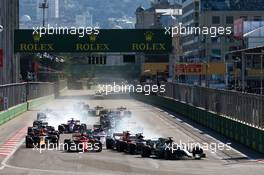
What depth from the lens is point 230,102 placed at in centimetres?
4575

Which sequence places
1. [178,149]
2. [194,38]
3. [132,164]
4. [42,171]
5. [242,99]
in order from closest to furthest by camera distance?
[42,171], [132,164], [178,149], [242,99], [194,38]

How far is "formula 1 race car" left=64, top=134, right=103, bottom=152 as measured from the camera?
118 feet

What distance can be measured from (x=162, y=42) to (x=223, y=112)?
25880 millimetres

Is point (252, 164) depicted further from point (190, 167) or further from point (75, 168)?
point (75, 168)

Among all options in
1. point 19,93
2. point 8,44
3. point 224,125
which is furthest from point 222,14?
point 224,125

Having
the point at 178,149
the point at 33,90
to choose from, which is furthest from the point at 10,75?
the point at 178,149

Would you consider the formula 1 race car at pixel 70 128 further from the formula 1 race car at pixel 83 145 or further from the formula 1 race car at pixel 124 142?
the formula 1 race car at pixel 83 145

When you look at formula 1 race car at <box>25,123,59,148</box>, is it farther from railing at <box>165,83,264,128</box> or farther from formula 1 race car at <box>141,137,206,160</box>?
railing at <box>165,83,264,128</box>

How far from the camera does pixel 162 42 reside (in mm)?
73750

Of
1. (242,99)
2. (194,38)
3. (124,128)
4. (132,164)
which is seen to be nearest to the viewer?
(132,164)

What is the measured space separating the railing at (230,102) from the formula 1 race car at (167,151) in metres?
4.94

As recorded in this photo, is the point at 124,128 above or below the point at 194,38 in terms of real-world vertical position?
below

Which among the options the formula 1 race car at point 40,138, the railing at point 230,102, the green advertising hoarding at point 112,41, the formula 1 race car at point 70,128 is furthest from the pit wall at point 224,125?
the formula 1 race car at point 40,138

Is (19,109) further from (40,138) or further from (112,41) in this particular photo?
(40,138)
